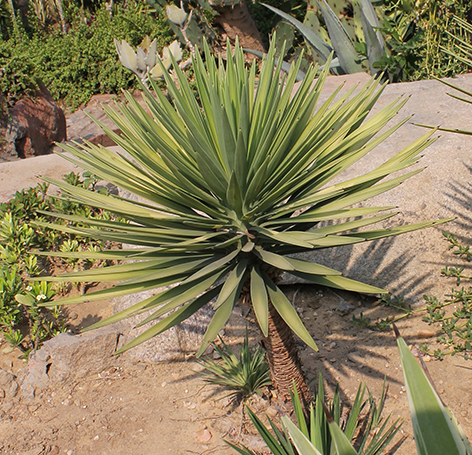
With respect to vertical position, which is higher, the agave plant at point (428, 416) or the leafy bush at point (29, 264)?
the agave plant at point (428, 416)

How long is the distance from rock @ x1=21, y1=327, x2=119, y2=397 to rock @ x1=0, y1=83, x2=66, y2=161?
5.18 m

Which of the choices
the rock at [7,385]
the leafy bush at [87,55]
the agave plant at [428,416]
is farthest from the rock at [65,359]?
the leafy bush at [87,55]

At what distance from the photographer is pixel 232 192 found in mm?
1863

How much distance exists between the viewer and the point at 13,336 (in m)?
3.14

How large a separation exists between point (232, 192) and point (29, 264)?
2.29 m

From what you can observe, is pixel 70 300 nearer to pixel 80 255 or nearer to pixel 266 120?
pixel 80 255

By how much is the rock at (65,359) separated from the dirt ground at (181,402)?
61 mm

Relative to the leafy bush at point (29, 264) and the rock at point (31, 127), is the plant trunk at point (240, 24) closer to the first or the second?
the rock at point (31, 127)

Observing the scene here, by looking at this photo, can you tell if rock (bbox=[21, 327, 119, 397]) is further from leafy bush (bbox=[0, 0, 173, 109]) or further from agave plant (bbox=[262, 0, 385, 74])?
leafy bush (bbox=[0, 0, 173, 109])

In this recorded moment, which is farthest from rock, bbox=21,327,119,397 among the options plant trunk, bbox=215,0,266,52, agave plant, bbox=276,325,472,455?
plant trunk, bbox=215,0,266,52

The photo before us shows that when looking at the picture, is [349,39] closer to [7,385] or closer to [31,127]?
[31,127]

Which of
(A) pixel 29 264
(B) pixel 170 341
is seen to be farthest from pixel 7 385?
(B) pixel 170 341

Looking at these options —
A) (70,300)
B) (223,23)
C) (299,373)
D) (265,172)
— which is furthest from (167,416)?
(223,23)

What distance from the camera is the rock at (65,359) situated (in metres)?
3.07
